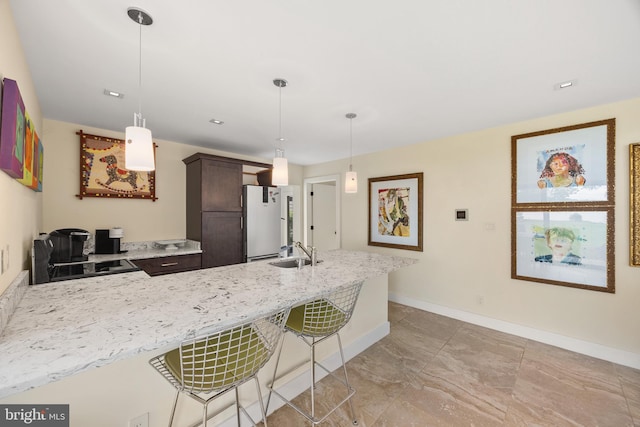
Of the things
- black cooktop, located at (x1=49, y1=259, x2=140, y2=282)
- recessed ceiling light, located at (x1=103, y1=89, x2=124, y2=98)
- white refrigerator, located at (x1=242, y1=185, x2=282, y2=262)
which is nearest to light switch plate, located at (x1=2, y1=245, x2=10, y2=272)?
black cooktop, located at (x1=49, y1=259, x2=140, y2=282)

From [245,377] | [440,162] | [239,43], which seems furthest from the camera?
[440,162]

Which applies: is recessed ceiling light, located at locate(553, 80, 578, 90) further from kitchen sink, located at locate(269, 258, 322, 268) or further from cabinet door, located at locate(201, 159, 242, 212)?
cabinet door, located at locate(201, 159, 242, 212)

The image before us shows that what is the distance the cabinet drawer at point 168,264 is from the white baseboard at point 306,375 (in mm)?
2050

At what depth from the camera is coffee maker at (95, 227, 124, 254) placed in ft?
9.76

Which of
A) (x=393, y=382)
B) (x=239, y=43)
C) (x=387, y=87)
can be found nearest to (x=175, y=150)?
(x=239, y=43)

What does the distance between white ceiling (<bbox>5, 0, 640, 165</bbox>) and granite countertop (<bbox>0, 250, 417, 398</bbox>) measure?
1.42 metres

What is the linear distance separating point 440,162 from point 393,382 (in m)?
2.64

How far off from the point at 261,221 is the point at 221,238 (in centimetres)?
66

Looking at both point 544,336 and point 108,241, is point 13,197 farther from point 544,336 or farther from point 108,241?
point 544,336

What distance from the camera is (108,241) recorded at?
119 inches

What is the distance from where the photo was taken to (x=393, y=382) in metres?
2.10

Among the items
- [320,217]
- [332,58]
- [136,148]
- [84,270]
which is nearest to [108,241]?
[84,270]

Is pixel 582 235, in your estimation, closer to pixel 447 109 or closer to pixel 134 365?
pixel 447 109

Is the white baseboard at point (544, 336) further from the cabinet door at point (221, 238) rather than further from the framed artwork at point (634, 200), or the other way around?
the cabinet door at point (221, 238)
